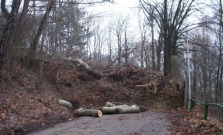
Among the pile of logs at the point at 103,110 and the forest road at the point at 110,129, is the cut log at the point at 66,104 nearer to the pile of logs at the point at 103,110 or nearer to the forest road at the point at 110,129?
the pile of logs at the point at 103,110

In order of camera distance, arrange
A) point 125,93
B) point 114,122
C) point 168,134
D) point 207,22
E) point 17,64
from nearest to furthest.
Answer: point 168,134
point 114,122
point 17,64
point 125,93
point 207,22

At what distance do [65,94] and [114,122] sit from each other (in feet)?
19.7

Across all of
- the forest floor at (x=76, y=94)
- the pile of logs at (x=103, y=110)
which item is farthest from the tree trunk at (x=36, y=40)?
the pile of logs at (x=103, y=110)

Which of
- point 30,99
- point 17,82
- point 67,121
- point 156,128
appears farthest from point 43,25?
point 156,128

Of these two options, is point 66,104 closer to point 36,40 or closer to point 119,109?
point 119,109

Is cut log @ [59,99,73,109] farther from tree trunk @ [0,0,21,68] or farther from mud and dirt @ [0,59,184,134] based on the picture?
tree trunk @ [0,0,21,68]

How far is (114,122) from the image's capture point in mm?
9797

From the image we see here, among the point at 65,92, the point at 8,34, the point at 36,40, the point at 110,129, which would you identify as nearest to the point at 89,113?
the point at 110,129

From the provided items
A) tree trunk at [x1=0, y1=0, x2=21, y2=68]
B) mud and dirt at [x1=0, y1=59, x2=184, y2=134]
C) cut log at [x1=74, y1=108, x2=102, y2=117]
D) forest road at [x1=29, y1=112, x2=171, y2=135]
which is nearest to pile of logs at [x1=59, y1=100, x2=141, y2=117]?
cut log at [x1=74, y1=108, x2=102, y2=117]

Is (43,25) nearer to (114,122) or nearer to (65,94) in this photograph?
(65,94)

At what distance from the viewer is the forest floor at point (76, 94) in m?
8.70

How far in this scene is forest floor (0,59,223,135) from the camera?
8.70m

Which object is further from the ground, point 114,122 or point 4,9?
point 4,9

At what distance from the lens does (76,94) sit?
585 inches
